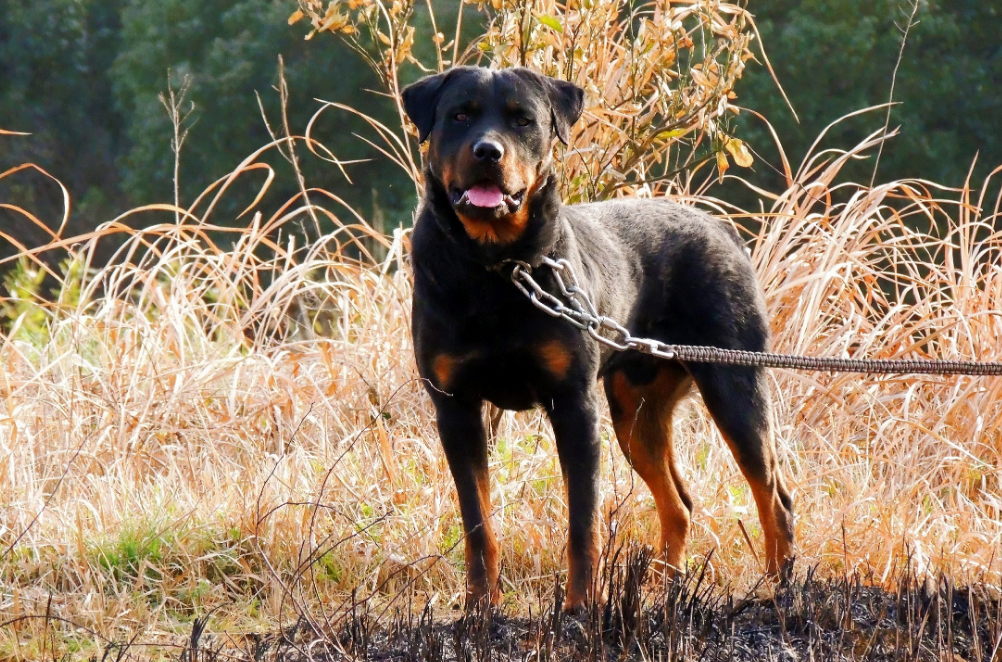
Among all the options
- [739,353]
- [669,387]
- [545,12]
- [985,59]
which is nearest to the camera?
[739,353]

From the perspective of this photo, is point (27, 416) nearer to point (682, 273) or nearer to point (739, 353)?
point (682, 273)

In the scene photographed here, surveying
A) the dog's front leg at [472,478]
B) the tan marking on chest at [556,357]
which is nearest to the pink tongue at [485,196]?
the tan marking on chest at [556,357]

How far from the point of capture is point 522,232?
141 inches

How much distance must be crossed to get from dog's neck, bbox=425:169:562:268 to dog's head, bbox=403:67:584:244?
0.02m

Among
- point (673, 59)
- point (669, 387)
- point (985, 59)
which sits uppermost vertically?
point (985, 59)

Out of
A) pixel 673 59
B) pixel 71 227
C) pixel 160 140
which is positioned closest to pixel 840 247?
pixel 673 59

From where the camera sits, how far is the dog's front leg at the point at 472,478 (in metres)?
3.54

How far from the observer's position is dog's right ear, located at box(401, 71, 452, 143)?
12.4 feet

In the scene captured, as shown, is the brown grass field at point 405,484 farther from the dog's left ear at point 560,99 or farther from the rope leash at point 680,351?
the dog's left ear at point 560,99

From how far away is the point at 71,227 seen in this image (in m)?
27.2

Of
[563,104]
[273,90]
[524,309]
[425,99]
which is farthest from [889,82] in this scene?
[524,309]

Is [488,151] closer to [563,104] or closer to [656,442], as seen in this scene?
[563,104]

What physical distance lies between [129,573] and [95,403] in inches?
63.7

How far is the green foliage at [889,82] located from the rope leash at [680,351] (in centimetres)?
1459
